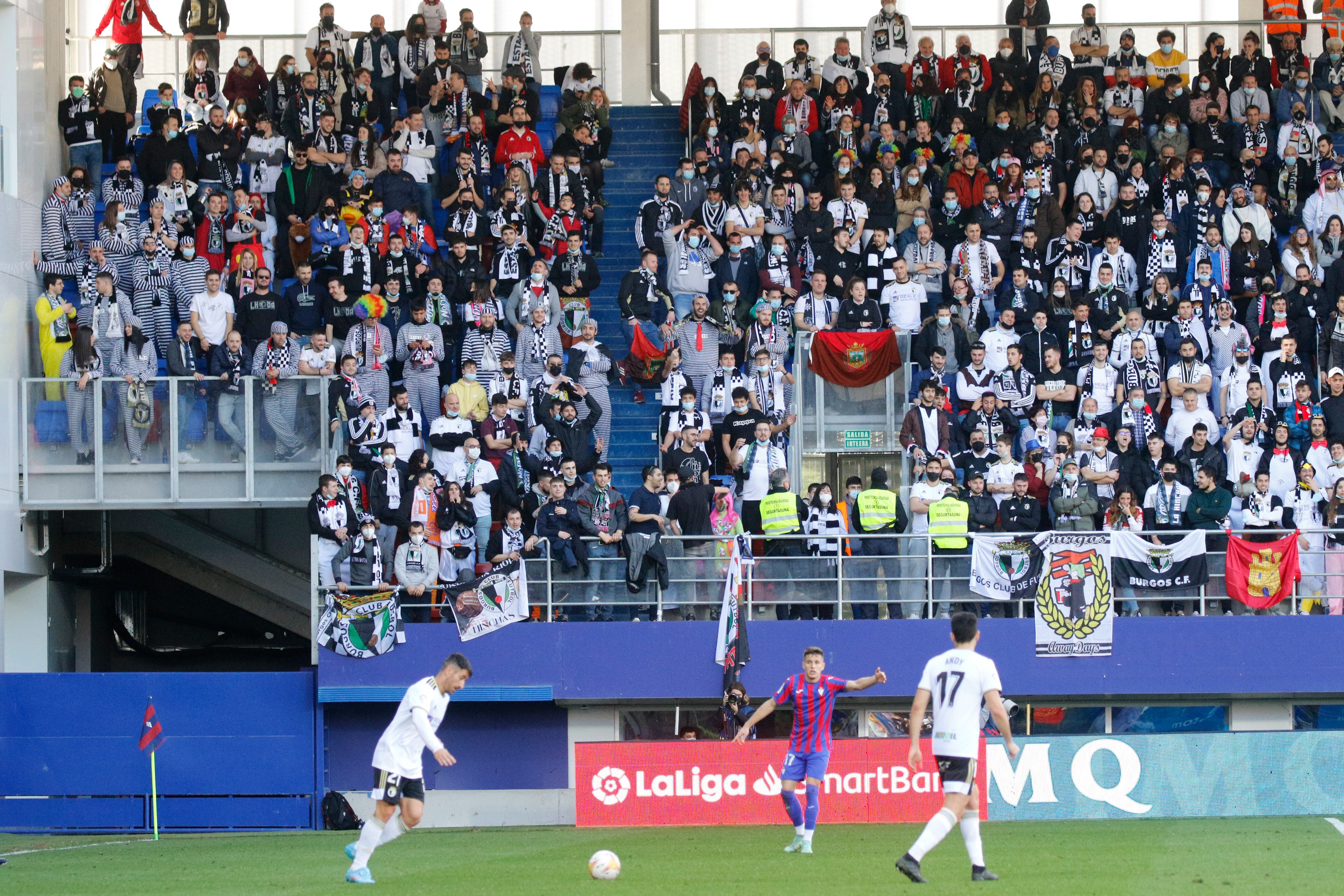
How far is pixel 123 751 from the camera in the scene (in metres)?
21.9

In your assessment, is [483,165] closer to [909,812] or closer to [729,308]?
[729,308]

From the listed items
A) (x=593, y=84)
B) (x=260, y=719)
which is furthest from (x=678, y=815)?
(x=593, y=84)

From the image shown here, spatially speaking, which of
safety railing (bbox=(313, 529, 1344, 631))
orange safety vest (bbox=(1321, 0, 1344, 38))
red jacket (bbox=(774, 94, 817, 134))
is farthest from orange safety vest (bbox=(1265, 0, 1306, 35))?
safety railing (bbox=(313, 529, 1344, 631))

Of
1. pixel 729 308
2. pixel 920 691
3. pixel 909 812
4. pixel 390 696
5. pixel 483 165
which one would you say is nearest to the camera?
pixel 920 691

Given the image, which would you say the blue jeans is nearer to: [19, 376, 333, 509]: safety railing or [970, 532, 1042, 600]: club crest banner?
[19, 376, 333, 509]: safety railing

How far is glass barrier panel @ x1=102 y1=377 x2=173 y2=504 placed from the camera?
23.0m

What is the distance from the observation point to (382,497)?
2122 cm

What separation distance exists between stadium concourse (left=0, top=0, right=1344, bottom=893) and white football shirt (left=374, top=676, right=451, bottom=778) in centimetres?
420

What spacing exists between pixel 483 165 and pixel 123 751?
→ 9.81 meters

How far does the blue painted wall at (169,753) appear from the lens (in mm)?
21672

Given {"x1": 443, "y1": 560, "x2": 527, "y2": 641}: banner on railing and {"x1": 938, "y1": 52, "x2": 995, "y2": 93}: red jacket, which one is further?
{"x1": 938, "y1": 52, "x2": 995, "y2": 93}: red jacket

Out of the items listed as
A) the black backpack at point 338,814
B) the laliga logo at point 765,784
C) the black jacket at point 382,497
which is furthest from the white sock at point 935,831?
the black backpack at point 338,814

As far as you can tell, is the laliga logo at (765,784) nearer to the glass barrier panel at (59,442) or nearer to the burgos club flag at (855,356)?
the burgos club flag at (855,356)

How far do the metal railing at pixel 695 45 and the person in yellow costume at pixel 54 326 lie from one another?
7.96 metres
